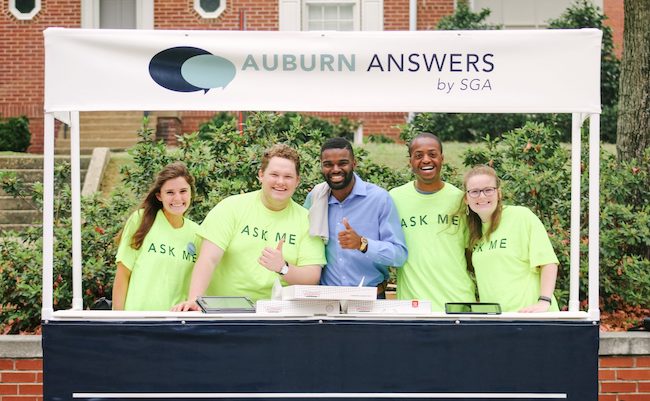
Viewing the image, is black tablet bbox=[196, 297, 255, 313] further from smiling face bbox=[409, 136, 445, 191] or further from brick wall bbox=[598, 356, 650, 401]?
brick wall bbox=[598, 356, 650, 401]

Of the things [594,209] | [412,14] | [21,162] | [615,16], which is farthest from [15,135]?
[594,209]

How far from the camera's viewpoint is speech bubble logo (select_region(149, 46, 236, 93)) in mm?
4875

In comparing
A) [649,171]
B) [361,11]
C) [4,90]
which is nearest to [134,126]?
[4,90]

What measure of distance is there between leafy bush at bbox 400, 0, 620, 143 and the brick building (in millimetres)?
959

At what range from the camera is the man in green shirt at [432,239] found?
17.1 feet

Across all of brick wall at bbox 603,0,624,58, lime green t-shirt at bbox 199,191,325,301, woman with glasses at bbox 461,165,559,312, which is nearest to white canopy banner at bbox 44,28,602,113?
woman with glasses at bbox 461,165,559,312

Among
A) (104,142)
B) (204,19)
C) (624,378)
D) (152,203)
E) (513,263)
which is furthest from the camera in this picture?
(204,19)

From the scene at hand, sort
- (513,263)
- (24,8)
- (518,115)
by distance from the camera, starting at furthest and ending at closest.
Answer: (24,8), (518,115), (513,263)

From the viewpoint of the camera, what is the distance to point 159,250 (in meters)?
5.20

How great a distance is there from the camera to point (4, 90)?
58.6 ft

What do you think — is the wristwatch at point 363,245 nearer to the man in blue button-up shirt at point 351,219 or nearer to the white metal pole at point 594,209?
the man in blue button-up shirt at point 351,219

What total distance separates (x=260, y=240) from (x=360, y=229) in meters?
0.57

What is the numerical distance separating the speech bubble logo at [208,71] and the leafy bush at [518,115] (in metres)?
10.6

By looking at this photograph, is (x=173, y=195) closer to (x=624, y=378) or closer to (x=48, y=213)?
(x=48, y=213)
